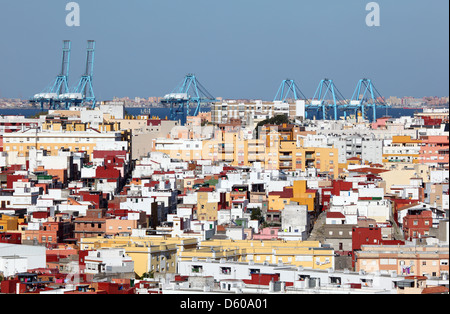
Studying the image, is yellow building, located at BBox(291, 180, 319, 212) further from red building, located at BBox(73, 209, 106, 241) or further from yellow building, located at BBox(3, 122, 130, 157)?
yellow building, located at BBox(3, 122, 130, 157)

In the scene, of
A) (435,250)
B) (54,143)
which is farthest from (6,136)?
(435,250)

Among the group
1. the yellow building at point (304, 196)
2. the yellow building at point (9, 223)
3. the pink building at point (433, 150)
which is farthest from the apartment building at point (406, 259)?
the pink building at point (433, 150)

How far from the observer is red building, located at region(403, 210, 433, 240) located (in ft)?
36.8

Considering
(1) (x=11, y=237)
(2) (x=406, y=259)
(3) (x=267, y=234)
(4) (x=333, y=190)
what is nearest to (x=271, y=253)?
(2) (x=406, y=259)

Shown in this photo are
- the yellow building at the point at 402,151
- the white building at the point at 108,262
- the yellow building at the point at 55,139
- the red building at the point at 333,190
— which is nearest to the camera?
the white building at the point at 108,262

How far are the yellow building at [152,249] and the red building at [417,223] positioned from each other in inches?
95.0

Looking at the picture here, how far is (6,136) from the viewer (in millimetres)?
21016

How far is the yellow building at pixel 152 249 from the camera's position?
28.8 feet

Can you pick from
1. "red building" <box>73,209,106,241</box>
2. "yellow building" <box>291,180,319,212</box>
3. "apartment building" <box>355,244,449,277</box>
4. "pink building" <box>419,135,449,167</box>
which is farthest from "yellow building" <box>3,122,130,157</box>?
"apartment building" <box>355,244,449,277</box>

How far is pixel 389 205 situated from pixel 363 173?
435 cm

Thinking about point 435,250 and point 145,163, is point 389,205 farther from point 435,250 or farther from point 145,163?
point 145,163

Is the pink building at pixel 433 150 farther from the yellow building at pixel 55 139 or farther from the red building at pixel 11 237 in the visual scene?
the red building at pixel 11 237

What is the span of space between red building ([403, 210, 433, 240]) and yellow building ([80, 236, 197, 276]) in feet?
7.91

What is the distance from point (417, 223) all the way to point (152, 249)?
3467 mm
